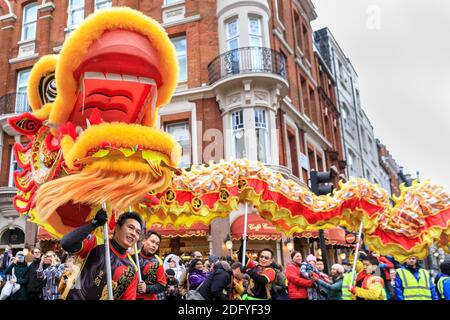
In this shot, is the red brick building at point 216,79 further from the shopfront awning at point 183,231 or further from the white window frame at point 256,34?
the shopfront awning at point 183,231

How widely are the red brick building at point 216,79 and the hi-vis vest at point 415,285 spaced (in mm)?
6934

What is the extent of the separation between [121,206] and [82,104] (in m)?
0.88

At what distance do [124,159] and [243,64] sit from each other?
11914mm

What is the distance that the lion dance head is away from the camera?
2717mm

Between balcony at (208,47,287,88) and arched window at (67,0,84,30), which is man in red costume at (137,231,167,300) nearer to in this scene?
balcony at (208,47,287,88)

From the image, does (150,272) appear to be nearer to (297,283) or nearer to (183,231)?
(297,283)

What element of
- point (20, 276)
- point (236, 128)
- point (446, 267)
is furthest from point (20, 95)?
point (446, 267)

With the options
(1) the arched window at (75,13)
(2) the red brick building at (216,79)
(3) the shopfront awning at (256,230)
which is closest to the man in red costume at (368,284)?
(3) the shopfront awning at (256,230)

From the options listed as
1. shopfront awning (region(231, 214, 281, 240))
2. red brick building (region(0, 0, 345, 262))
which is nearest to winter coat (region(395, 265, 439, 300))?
shopfront awning (region(231, 214, 281, 240))

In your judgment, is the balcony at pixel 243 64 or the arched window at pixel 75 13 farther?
the arched window at pixel 75 13

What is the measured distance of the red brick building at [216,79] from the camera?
45.0ft

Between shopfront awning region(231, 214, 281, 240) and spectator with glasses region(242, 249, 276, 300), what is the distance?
259 inches
